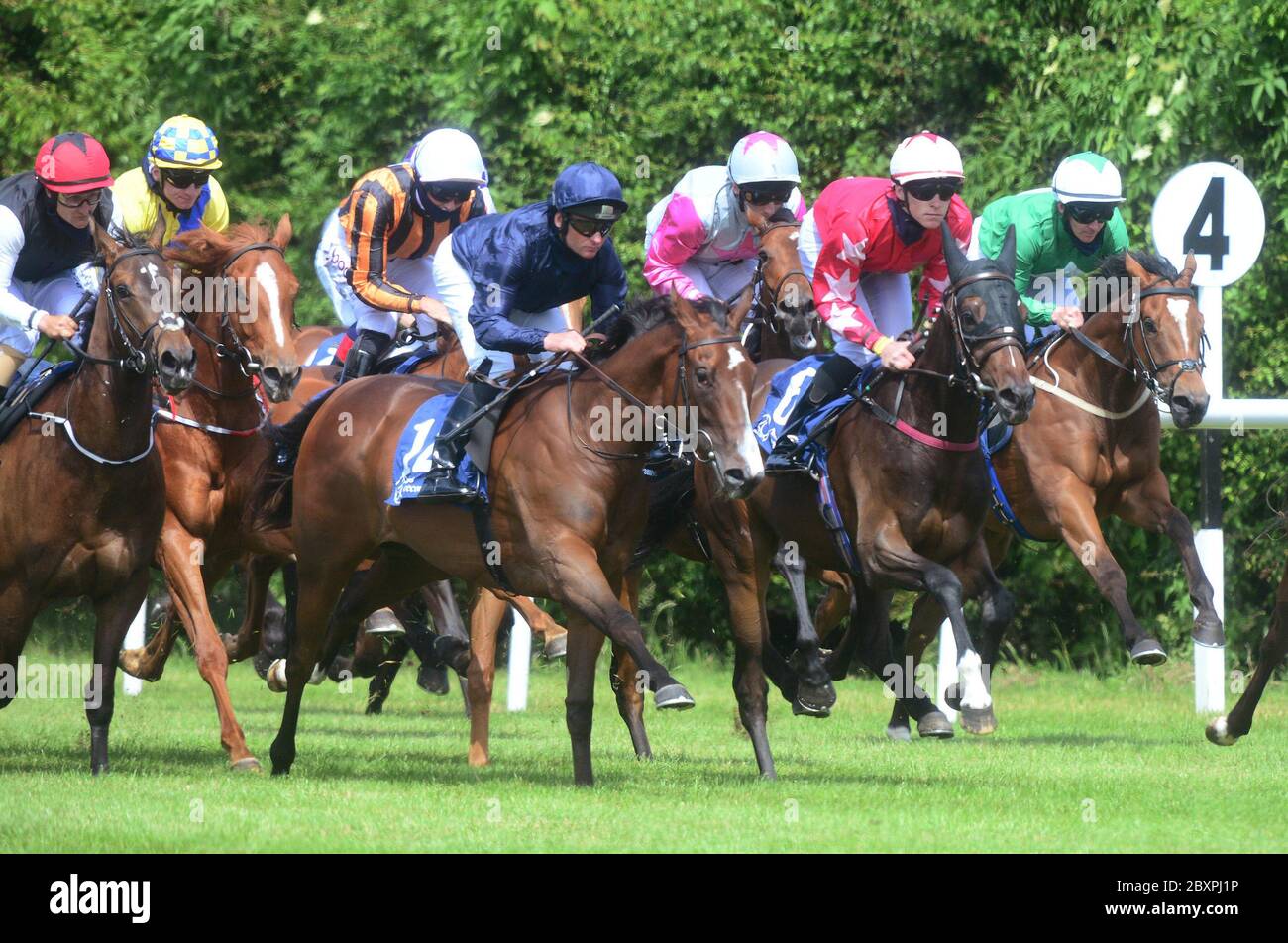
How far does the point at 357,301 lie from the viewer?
10.5 metres

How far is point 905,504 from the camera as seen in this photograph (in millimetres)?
8445

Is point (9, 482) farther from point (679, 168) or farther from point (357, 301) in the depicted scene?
point (679, 168)

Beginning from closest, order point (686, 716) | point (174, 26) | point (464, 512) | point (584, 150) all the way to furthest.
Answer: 1. point (464, 512)
2. point (686, 716)
3. point (584, 150)
4. point (174, 26)

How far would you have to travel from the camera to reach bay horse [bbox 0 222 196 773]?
8.02m

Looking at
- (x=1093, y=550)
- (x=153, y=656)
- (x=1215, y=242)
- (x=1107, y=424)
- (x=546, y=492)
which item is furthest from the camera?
(x=1215, y=242)

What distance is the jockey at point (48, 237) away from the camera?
27.0ft

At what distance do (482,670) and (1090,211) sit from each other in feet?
11.5

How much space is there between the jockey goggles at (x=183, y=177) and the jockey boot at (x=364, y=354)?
1.29 meters

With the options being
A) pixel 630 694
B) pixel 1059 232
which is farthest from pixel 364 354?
pixel 1059 232

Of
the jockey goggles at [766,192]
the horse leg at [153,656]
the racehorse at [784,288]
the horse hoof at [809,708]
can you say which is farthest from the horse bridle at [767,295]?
the horse leg at [153,656]

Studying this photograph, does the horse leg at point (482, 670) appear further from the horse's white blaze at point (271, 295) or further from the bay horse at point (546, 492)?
the horse's white blaze at point (271, 295)

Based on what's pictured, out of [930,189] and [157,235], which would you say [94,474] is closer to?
[157,235]

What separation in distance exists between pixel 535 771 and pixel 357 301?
2.94 metres

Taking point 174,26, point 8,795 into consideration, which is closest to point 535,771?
point 8,795
